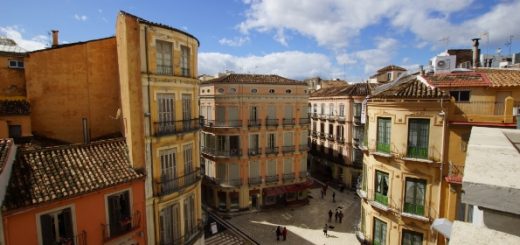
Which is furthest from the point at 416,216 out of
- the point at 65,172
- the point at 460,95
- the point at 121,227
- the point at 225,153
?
the point at 225,153

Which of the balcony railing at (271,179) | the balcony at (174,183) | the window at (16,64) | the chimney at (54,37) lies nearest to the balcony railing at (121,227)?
the balcony at (174,183)

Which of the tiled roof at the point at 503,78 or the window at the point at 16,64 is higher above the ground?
the window at the point at 16,64

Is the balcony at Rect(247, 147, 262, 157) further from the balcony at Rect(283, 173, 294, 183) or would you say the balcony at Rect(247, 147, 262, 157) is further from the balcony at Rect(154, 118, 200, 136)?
the balcony at Rect(154, 118, 200, 136)

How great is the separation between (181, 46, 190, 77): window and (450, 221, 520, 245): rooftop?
55.4 feet

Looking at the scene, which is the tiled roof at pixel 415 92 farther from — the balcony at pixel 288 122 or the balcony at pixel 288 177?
the balcony at pixel 288 177

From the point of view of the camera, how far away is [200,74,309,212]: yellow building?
31.7 metres

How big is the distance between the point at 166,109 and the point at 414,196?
1532cm

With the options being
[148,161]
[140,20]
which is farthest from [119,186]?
[140,20]

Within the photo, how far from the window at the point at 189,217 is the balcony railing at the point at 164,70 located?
25.8ft

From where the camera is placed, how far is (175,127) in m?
16.9

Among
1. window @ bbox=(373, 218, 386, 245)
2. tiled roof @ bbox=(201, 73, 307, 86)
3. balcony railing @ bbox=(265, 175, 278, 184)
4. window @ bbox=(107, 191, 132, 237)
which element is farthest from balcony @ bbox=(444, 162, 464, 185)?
balcony railing @ bbox=(265, 175, 278, 184)

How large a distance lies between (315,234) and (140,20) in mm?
23571

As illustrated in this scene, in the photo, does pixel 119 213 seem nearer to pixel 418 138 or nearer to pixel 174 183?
pixel 174 183

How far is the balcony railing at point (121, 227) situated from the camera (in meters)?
14.1
